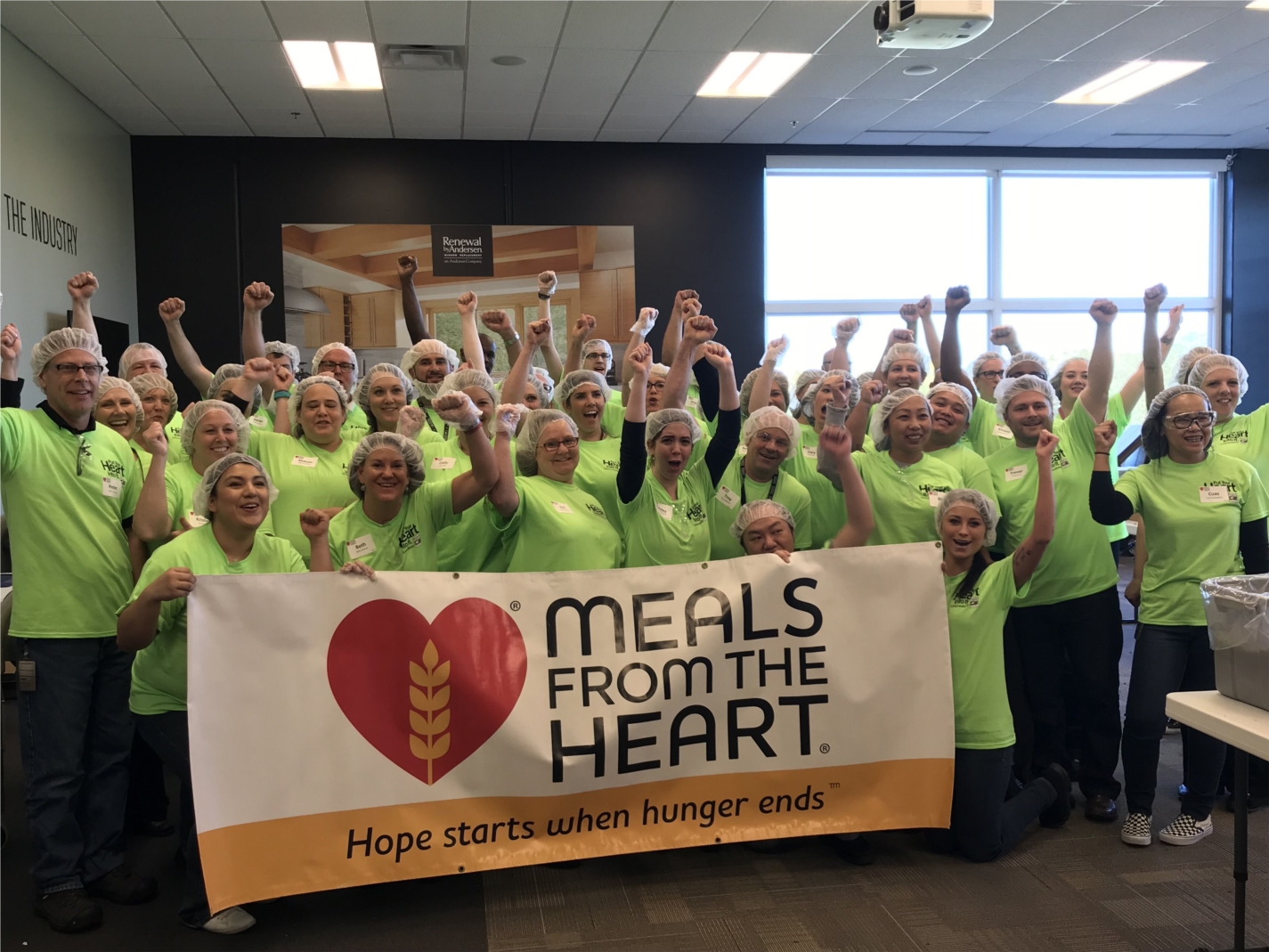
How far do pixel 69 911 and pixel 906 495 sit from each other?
318 cm

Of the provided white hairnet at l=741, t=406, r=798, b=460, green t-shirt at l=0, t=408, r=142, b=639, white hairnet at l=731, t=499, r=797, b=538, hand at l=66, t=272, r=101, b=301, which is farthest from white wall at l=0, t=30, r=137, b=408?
white hairnet at l=731, t=499, r=797, b=538

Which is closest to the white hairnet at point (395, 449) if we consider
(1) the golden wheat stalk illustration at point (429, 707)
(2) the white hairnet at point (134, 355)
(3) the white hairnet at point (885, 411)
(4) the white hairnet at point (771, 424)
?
(1) the golden wheat stalk illustration at point (429, 707)

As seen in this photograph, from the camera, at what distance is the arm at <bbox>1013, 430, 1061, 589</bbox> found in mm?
3393

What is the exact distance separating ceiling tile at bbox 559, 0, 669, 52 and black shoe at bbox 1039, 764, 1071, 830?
5.15 meters

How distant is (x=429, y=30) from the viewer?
6.62 m

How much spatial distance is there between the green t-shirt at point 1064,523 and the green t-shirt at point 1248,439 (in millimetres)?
906

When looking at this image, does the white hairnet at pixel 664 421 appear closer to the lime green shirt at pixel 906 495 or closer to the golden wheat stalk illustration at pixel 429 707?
the lime green shirt at pixel 906 495

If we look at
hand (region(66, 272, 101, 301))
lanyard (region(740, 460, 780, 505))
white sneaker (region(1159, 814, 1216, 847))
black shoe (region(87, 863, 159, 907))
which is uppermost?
hand (region(66, 272, 101, 301))

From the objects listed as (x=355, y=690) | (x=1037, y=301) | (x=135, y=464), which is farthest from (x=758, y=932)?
(x=1037, y=301)

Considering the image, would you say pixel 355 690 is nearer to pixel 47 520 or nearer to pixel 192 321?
pixel 47 520

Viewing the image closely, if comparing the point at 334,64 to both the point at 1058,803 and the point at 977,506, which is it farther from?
the point at 1058,803

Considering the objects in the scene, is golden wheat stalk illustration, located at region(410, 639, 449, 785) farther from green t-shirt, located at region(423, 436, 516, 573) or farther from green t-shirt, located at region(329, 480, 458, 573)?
green t-shirt, located at region(423, 436, 516, 573)

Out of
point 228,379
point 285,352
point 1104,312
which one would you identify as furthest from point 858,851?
point 285,352

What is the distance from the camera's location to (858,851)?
336 centimetres
